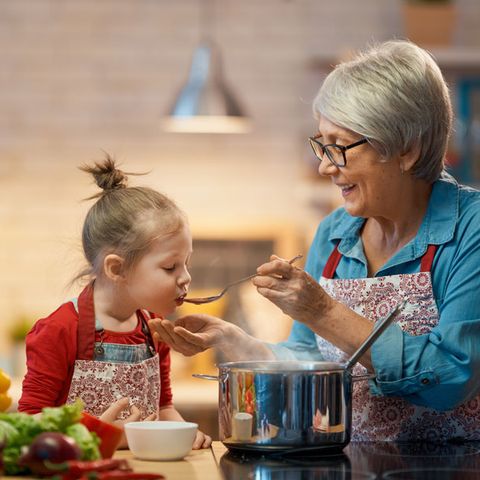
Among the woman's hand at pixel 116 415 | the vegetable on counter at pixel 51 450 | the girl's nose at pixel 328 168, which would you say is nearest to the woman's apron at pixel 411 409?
the girl's nose at pixel 328 168

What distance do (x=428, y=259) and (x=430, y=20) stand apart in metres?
2.47

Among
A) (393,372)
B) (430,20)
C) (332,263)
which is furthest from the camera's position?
(430,20)

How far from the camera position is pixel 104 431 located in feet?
5.27

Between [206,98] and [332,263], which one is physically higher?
[206,98]

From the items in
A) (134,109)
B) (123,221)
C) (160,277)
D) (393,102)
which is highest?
(134,109)

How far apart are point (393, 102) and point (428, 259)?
A: 34cm

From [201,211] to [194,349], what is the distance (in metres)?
2.63

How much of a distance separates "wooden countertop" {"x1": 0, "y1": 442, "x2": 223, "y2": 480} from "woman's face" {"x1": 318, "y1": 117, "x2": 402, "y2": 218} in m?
0.67

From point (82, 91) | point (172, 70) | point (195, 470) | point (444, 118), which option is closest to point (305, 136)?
point (172, 70)

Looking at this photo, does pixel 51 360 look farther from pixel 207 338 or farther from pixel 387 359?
pixel 387 359

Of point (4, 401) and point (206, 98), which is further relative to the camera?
point (206, 98)

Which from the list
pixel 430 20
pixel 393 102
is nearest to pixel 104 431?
pixel 393 102

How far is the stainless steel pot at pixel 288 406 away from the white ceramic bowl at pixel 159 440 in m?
0.08

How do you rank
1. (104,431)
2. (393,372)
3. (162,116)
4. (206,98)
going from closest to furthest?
(104,431) → (393,372) → (206,98) → (162,116)
